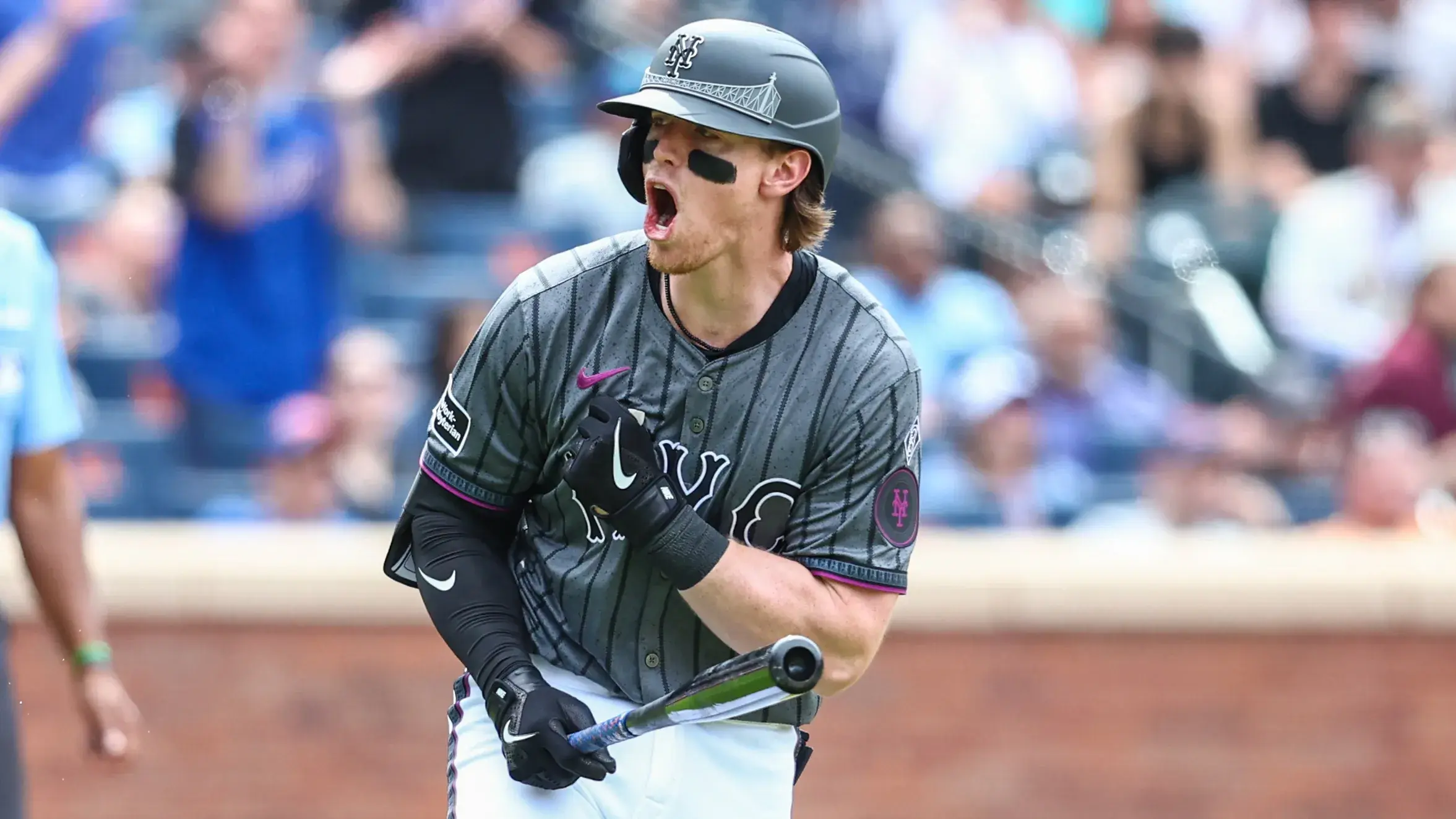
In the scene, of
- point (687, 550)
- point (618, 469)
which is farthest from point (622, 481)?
point (687, 550)

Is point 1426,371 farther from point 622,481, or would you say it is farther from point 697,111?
point 622,481

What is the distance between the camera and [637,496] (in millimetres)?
3166

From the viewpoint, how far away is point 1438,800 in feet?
22.8

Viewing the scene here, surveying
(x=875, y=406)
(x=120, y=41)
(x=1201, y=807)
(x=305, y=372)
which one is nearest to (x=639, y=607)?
(x=875, y=406)

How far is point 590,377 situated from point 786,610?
51 centimetres

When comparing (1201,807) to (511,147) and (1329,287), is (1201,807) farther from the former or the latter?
(511,147)

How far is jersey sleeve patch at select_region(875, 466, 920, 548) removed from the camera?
11.2 ft

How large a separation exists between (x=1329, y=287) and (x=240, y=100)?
4.47 meters

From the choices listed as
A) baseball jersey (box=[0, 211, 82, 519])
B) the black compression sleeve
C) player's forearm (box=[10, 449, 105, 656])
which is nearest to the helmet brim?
the black compression sleeve

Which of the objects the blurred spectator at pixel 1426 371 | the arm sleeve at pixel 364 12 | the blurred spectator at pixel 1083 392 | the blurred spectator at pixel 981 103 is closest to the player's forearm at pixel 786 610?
the blurred spectator at pixel 1083 392

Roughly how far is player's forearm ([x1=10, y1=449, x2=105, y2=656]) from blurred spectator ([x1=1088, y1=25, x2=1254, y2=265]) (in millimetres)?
5623

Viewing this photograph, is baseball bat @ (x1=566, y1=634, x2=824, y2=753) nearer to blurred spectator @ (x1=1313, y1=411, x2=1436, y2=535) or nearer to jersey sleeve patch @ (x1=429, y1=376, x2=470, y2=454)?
jersey sleeve patch @ (x1=429, y1=376, x2=470, y2=454)

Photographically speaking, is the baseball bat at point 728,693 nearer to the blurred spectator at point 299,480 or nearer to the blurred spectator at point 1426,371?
the blurred spectator at point 299,480

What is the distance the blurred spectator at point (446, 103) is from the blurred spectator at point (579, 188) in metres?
0.11
